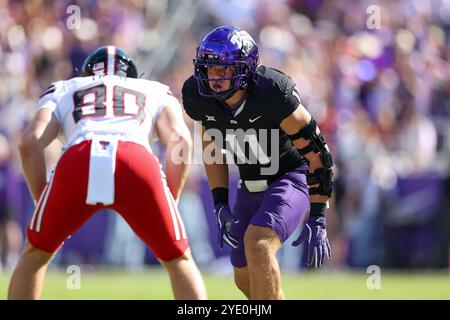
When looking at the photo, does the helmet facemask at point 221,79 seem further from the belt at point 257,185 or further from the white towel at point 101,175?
the white towel at point 101,175

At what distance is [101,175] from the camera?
212 inches

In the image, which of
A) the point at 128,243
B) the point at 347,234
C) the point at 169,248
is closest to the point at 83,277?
the point at 128,243

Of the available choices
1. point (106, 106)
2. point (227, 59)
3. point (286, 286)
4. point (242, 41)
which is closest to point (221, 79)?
point (227, 59)

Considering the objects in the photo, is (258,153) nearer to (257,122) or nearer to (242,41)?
(257,122)

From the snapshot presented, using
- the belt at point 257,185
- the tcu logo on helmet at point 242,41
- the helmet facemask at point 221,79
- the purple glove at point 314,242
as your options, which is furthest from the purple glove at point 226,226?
the tcu logo on helmet at point 242,41

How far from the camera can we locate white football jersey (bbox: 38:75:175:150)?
5.61 meters

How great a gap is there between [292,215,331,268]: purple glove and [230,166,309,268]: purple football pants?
0.08 metres

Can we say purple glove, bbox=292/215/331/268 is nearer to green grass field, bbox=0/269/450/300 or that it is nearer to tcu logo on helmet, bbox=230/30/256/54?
tcu logo on helmet, bbox=230/30/256/54

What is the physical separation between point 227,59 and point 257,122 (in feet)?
1.35

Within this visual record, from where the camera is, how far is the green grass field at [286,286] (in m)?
9.40

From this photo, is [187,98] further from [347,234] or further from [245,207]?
[347,234]

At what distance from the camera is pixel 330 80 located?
43.7ft

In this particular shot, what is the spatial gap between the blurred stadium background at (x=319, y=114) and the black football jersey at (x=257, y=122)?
412 cm

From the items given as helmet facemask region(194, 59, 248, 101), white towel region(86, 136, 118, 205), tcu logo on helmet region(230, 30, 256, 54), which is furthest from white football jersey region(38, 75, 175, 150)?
tcu logo on helmet region(230, 30, 256, 54)
